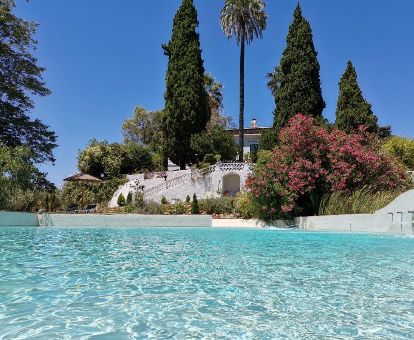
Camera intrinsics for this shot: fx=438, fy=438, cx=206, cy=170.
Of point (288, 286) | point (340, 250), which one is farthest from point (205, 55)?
point (288, 286)

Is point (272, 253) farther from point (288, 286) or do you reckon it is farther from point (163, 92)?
point (163, 92)

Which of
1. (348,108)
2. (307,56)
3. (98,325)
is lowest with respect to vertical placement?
(98,325)

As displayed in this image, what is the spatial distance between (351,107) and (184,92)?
1402cm

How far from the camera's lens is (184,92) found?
116ft

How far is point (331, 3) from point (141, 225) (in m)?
14.6

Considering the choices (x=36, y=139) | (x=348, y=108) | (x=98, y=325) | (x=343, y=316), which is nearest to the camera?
(x=98, y=325)

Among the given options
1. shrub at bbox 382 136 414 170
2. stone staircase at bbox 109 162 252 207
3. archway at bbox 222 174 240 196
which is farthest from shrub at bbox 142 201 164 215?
shrub at bbox 382 136 414 170

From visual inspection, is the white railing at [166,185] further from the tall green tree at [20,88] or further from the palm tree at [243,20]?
the palm tree at [243,20]

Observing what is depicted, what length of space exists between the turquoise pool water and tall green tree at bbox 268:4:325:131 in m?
26.7

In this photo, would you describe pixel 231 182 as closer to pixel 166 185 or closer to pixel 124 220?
pixel 166 185

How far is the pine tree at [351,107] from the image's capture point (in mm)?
35938

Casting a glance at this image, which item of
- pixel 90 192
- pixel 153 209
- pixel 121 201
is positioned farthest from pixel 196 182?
pixel 90 192

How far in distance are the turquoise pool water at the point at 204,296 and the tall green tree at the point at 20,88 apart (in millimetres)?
20043

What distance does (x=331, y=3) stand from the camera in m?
21.7
